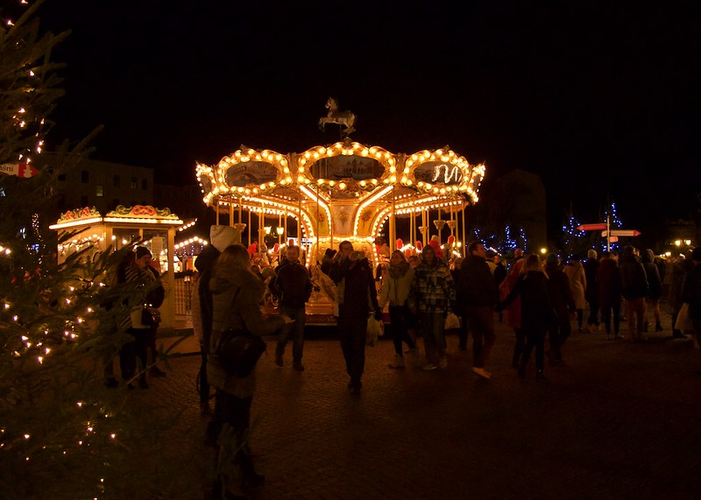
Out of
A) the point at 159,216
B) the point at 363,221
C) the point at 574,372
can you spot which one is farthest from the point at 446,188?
the point at 574,372

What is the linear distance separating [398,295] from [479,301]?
4.12 ft

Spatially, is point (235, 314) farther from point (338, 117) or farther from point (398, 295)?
point (338, 117)

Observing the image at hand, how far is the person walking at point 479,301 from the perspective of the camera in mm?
7801

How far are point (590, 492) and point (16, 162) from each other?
12.9 feet

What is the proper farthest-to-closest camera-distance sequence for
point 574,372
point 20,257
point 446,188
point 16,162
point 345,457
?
point 446,188 → point 574,372 → point 345,457 → point 16,162 → point 20,257

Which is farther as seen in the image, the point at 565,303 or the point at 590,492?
the point at 565,303

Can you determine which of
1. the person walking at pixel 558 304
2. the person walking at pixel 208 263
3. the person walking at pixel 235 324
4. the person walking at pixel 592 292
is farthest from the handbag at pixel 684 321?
the person walking at pixel 235 324

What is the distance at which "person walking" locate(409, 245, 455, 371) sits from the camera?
826 cm

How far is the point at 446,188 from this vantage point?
15805 millimetres

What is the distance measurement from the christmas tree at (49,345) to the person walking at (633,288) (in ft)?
32.9

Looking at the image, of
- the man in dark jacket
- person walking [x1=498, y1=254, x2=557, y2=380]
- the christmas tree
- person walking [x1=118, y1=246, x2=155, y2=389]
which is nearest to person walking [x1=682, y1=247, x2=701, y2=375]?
person walking [x1=498, y1=254, x2=557, y2=380]

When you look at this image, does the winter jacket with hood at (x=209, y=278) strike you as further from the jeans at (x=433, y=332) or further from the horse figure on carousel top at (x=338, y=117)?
the horse figure on carousel top at (x=338, y=117)

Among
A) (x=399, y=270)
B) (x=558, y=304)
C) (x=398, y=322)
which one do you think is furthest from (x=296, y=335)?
(x=558, y=304)

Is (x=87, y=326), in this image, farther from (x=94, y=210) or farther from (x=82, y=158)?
(x=94, y=210)
